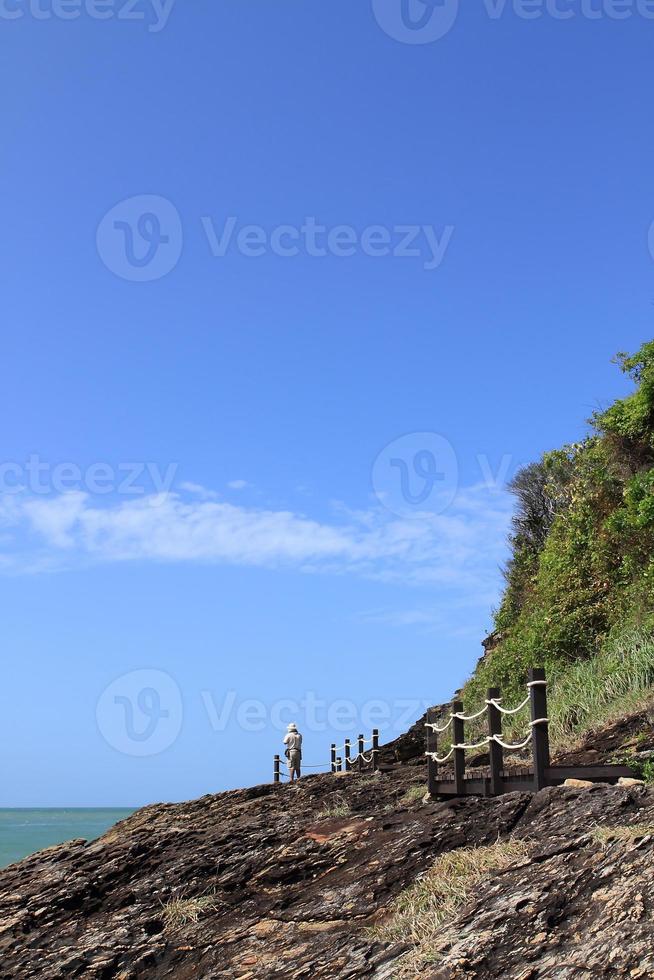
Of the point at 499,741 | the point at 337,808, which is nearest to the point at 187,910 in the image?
the point at 337,808

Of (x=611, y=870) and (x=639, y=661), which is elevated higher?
(x=639, y=661)

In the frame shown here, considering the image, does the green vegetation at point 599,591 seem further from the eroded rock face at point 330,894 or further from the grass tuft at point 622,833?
the grass tuft at point 622,833

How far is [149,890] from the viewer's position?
12.5 meters

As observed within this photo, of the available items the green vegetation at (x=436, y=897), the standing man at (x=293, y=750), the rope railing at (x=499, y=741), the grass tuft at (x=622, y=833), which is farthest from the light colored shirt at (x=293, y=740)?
the grass tuft at (x=622, y=833)

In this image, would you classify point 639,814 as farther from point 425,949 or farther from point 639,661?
point 639,661

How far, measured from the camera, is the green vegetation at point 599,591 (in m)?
15.3

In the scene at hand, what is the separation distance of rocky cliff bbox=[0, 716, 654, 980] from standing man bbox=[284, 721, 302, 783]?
469 inches

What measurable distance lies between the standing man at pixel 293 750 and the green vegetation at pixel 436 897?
19.3 metres

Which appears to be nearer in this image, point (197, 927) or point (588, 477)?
point (197, 927)

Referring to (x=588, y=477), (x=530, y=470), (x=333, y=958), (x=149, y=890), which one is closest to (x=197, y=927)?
(x=149, y=890)

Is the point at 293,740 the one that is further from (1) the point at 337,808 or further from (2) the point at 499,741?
(2) the point at 499,741

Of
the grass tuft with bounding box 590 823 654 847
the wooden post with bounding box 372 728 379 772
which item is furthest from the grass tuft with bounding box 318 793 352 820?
the wooden post with bounding box 372 728 379 772

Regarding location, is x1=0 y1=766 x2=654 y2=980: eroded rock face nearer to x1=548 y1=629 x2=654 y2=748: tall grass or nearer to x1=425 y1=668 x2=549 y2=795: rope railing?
x1=425 y1=668 x2=549 y2=795: rope railing

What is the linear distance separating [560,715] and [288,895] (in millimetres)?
6450
